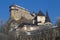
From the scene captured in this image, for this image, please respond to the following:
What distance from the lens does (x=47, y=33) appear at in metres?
63.2

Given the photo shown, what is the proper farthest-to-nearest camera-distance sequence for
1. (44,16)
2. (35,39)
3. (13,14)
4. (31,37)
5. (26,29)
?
(13,14)
(44,16)
(26,29)
(31,37)
(35,39)

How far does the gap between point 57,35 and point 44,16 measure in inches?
2177

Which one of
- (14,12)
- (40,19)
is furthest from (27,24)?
(14,12)

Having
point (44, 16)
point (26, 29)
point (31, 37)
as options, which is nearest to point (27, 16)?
point (44, 16)

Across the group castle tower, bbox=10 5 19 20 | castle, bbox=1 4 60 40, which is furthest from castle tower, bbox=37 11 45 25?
castle tower, bbox=10 5 19 20

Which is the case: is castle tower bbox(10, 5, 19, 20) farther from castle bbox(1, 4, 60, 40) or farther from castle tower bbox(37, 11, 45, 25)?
castle tower bbox(37, 11, 45, 25)

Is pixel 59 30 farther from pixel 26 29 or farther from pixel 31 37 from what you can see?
pixel 26 29

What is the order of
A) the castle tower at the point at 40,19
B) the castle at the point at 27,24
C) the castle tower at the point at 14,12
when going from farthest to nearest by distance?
the castle tower at the point at 14,12, the castle tower at the point at 40,19, the castle at the point at 27,24

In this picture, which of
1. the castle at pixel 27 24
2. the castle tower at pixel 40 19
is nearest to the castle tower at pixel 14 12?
the castle at pixel 27 24

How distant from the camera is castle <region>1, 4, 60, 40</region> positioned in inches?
2947

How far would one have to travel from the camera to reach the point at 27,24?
105250mm

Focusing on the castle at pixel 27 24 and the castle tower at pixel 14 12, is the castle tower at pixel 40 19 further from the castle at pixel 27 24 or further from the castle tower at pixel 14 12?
the castle tower at pixel 14 12

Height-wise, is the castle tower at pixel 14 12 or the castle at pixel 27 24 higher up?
the castle tower at pixel 14 12

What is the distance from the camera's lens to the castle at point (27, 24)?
74850mm
